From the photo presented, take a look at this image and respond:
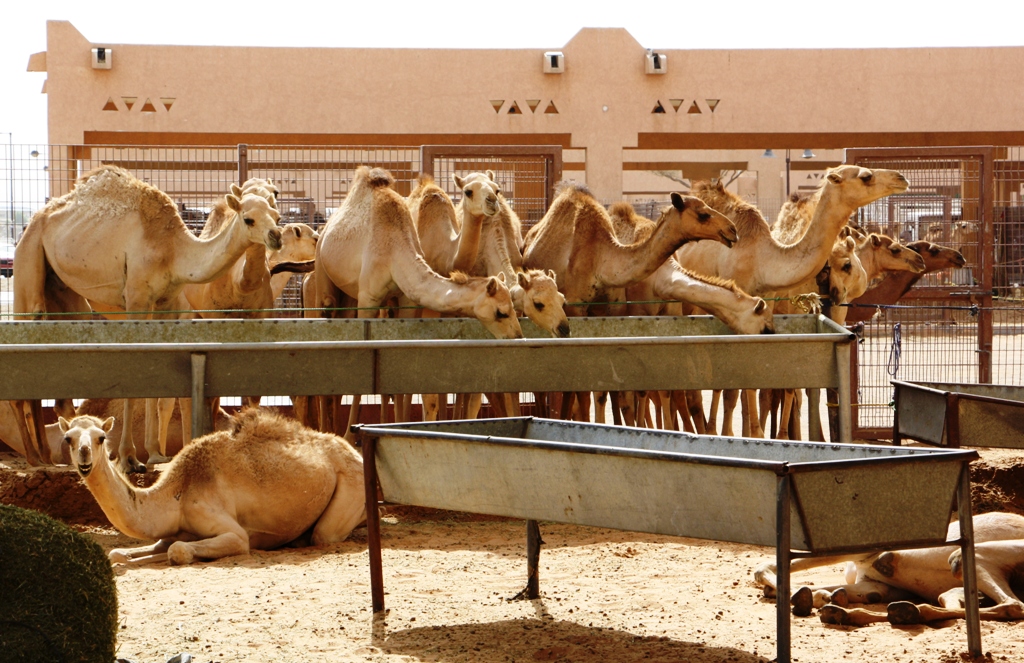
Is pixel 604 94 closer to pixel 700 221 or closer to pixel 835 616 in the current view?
pixel 700 221

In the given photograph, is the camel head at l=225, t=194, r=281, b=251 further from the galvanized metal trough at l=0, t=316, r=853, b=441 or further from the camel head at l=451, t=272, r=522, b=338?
the galvanized metal trough at l=0, t=316, r=853, b=441

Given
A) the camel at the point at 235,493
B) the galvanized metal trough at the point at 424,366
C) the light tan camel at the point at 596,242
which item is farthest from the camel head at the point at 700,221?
the camel at the point at 235,493

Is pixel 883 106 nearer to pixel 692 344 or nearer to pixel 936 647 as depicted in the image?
pixel 692 344

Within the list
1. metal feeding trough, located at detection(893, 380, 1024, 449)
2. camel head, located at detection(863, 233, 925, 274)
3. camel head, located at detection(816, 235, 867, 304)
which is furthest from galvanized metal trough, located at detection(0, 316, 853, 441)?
camel head, located at detection(863, 233, 925, 274)

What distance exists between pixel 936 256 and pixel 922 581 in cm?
818

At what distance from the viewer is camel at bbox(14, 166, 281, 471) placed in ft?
34.1

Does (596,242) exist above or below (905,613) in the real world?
above

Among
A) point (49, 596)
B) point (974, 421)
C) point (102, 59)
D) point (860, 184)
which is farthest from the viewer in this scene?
point (102, 59)

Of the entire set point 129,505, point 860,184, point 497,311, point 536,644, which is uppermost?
point 860,184

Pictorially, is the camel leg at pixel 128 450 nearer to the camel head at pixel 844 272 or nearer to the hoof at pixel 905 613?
the hoof at pixel 905 613

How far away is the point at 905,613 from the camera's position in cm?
545

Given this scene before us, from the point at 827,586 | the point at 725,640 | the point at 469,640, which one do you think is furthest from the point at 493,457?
the point at 827,586

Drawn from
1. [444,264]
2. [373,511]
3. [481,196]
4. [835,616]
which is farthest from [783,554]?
[444,264]

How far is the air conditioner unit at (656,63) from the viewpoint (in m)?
23.2
